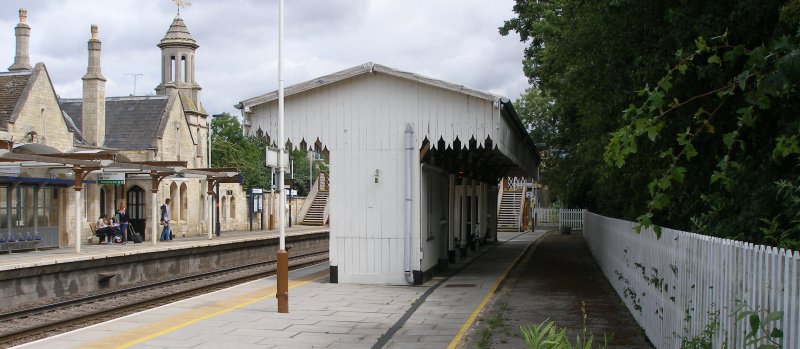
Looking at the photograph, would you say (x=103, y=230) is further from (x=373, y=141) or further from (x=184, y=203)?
(x=373, y=141)

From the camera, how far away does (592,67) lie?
14.5 metres

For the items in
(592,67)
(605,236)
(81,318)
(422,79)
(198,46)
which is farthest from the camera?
(198,46)

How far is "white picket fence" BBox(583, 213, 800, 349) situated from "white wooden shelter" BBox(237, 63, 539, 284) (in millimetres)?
4725

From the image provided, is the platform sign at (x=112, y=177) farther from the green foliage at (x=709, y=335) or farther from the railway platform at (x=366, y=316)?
the green foliage at (x=709, y=335)

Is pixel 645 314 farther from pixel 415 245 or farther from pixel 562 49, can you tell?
pixel 562 49

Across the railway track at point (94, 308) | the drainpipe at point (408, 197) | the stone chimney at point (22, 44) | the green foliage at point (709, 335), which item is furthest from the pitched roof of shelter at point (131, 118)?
the green foliage at point (709, 335)

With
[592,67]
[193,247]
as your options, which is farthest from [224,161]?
[592,67]

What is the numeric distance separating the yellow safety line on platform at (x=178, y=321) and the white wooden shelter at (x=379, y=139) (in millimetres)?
1845

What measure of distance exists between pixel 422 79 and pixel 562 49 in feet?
10.1

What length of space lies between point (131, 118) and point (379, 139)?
91.2 feet

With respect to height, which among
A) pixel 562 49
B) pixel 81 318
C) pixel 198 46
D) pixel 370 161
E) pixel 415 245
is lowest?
pixel 81 318

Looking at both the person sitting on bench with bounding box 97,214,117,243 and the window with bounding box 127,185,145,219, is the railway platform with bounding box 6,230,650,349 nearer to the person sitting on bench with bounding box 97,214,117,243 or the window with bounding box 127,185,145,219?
the person sitting on bench with bounding box 97,214,117,243

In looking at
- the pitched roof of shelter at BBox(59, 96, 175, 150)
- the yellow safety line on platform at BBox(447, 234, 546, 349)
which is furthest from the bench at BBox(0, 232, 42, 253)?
the pitched roof of shelter at BBox(59, 96, 175, 150)

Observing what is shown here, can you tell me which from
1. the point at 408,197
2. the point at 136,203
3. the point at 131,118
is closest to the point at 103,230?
the point at 136,203
